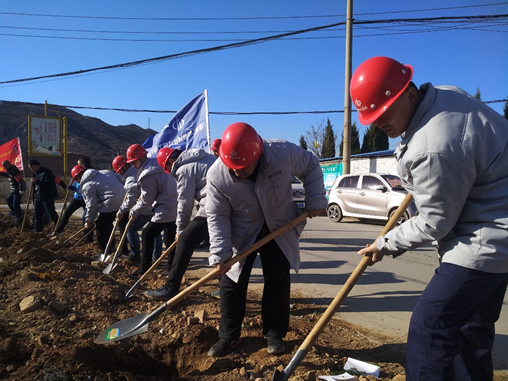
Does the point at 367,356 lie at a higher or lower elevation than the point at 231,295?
lower

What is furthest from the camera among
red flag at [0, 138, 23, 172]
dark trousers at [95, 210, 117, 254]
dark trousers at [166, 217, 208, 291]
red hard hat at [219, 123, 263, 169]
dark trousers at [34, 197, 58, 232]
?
red flag at [0, 138, 23, 172]

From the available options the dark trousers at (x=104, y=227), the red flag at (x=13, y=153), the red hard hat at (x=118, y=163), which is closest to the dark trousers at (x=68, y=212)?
the dark trousers at (x=104, y=227)

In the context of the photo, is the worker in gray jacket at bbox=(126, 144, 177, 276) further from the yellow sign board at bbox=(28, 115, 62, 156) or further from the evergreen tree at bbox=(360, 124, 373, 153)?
A: the evergreen tree at bbox=(360, 124, 373, 153)

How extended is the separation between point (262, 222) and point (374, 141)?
98.7ft

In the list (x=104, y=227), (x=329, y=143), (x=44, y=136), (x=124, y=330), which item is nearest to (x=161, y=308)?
(x=124, y=330)

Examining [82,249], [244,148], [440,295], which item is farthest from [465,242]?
[82,249]

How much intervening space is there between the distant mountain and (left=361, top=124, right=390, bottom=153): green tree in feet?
94.6

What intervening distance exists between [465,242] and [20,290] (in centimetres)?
449

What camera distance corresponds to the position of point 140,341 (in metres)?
3.22

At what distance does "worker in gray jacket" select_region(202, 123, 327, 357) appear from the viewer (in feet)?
9.11

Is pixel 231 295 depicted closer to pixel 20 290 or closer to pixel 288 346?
pixel 288 346

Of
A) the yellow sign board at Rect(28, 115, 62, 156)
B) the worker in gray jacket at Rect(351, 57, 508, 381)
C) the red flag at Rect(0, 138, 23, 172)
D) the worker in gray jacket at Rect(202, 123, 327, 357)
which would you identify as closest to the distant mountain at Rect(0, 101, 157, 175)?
the red flag at Rect(0, 138, 23, 172)

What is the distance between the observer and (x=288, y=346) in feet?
9.80

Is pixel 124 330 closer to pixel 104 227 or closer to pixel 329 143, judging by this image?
pixel 104 227
